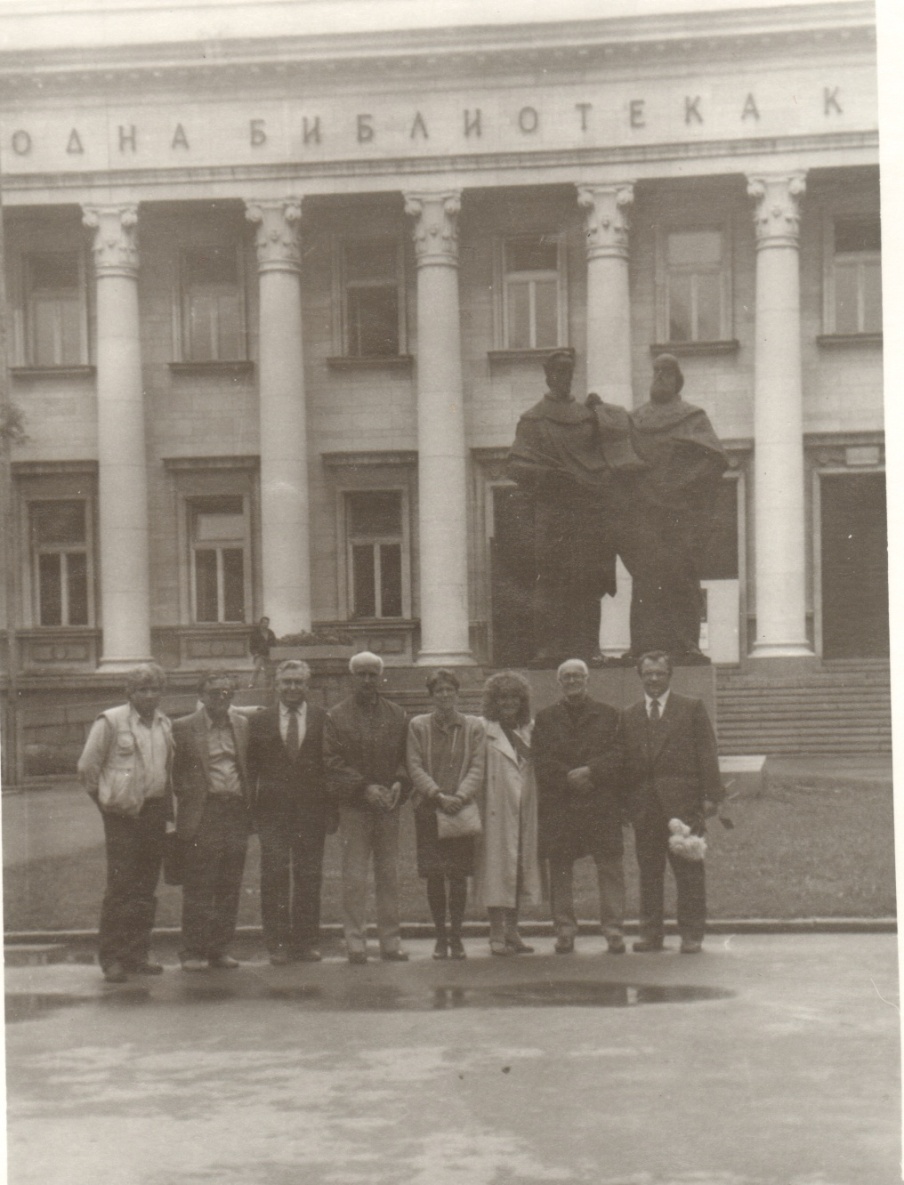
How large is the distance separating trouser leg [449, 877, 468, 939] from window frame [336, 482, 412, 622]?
6071 millimetres

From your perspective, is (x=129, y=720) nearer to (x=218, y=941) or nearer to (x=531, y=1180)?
(x=218, y=941)

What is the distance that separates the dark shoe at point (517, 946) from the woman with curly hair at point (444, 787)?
0.33 m

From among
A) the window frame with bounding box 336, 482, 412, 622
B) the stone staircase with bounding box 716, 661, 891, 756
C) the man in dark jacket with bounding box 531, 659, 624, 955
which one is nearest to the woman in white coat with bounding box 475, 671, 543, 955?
the man in dark jacket with bounding box 531, 659, 624, 955

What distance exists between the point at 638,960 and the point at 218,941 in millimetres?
2466

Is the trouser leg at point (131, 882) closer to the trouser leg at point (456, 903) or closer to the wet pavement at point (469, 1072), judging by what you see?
the wet pavement at point (469, 1072)

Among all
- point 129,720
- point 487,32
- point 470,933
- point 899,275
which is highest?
point 487,32

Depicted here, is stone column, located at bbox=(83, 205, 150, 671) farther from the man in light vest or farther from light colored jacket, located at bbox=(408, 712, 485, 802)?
light colored jacket, located at bbox=(408, 712, 485, 802)

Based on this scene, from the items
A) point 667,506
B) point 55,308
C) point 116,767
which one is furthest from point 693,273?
point 116,767

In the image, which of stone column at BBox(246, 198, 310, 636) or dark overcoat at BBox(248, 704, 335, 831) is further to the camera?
stone column at BBox(246, 198, 310, 636)

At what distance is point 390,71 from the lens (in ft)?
41.9

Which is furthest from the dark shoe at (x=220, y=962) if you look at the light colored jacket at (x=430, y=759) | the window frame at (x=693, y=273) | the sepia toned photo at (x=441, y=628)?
the window frame at (x=693, y=273)

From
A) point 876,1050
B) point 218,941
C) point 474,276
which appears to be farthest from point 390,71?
point 474,276

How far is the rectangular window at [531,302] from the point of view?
19.8 metres

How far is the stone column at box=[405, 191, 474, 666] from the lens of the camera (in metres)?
20.0
